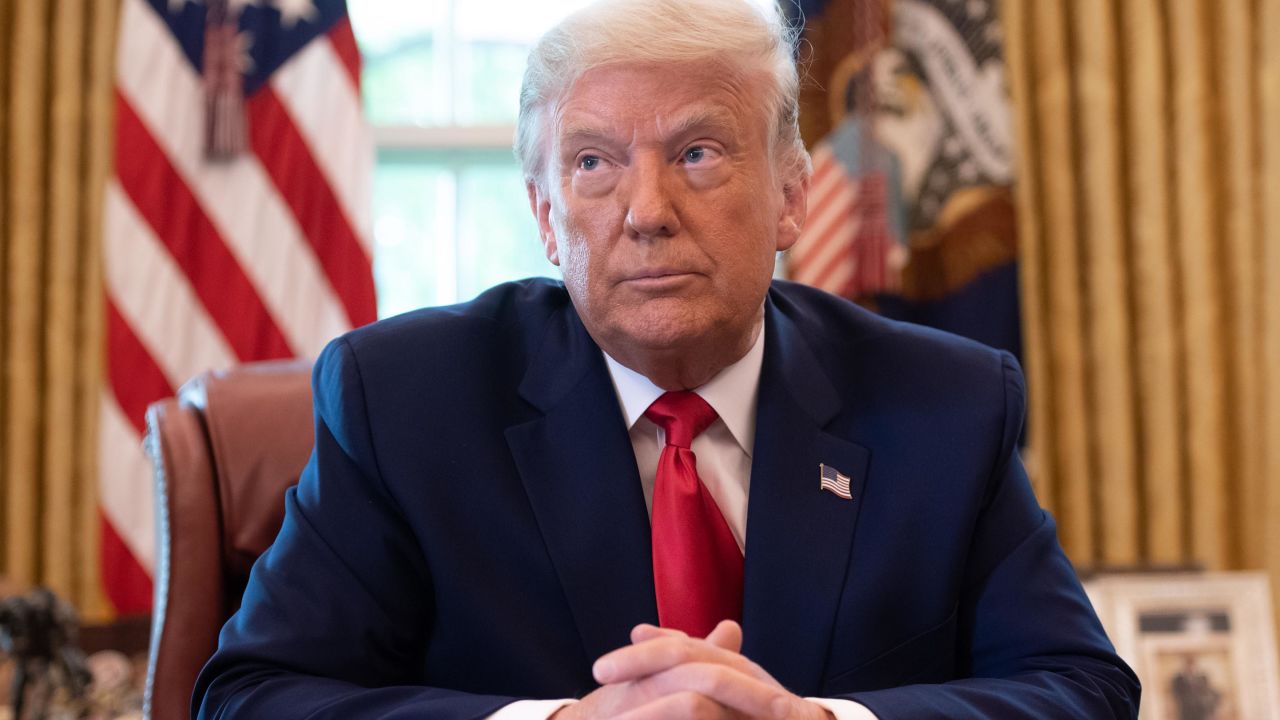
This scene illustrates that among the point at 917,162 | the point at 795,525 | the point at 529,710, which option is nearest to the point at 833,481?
the point at 795,525

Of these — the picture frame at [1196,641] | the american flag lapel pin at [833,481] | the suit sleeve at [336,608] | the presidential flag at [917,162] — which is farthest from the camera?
the presidential flag at [917,162]

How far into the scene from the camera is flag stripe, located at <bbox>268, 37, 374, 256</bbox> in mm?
3297

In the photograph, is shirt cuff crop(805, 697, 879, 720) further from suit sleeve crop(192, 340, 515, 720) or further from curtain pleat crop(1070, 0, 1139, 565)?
curtain pleat crop(1070, 0, 1139, 565)

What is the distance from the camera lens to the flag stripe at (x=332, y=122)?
330cm

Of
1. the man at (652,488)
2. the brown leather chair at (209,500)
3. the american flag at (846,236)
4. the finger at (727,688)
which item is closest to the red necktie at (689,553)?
the man at (652,488)

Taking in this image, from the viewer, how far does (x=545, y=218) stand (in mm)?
1771

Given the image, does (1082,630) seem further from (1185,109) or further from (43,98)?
(43,98)

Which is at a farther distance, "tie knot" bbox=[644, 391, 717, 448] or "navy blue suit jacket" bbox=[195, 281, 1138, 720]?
"tie knot" bbox=[644, 391, 717, 448]

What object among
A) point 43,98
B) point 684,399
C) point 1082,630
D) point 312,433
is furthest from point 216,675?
point 43,98

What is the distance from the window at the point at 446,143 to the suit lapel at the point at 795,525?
1.98m

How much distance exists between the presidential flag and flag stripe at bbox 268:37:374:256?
1.16 meters

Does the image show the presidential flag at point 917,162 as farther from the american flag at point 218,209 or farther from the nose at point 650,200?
the nose at point 650,200

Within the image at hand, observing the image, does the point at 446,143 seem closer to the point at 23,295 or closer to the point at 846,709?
the point at 23,295

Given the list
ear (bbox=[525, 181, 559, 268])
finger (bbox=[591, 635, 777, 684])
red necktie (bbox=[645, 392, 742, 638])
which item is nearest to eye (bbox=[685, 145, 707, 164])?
ear (bbox=[525, 181, 559, 268])
